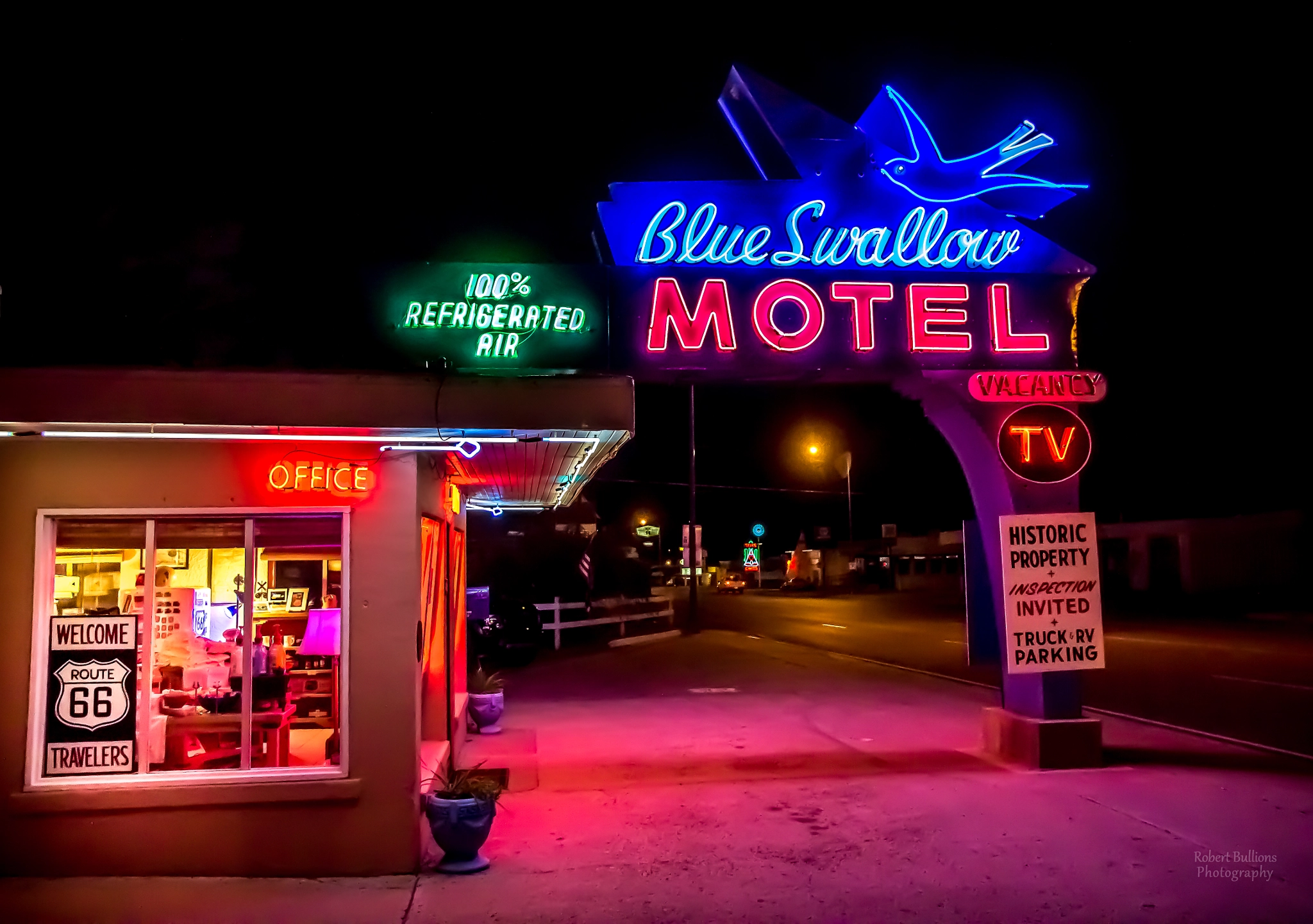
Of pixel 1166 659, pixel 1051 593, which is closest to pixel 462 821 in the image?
pixel 1051 593

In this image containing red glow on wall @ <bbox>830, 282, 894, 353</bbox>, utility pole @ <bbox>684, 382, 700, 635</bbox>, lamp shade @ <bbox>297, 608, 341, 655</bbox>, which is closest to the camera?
lamp shade @ <bbox>297, 608, 341, 655</bbox>

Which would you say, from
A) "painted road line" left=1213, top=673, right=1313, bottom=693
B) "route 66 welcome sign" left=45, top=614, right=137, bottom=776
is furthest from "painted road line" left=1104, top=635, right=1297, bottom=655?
"route 66 welcome sign" left=45, top=614, right=137, bottom=776

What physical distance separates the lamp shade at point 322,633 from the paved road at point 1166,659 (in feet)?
28.2

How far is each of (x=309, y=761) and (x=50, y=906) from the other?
1.77 meters

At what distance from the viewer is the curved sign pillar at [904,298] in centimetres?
912

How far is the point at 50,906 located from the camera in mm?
5785

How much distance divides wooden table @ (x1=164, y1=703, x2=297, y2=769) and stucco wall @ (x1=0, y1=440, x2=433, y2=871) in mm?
487

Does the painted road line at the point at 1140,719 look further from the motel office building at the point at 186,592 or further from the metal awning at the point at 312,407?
the motel office building at the point at 186,592

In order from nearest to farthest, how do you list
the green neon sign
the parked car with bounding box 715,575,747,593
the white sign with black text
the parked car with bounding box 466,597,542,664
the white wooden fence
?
the green neon sign, the white sign with black text, the parked car with bounding box 466,597,542,664, the white wooden fence, the parked car with bounding box 715,575,747,593

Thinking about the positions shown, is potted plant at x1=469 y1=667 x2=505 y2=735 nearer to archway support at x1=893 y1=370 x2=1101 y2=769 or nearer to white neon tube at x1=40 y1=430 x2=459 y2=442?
archway support at x1=893 y1=370 x2=1101 y2=769

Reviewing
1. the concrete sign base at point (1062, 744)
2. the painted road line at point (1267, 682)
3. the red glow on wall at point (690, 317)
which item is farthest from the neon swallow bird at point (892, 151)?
the painted road line at point (1267, 682)

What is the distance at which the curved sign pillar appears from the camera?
9117mm

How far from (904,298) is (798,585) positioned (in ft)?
202

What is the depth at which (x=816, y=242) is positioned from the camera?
381 inches
